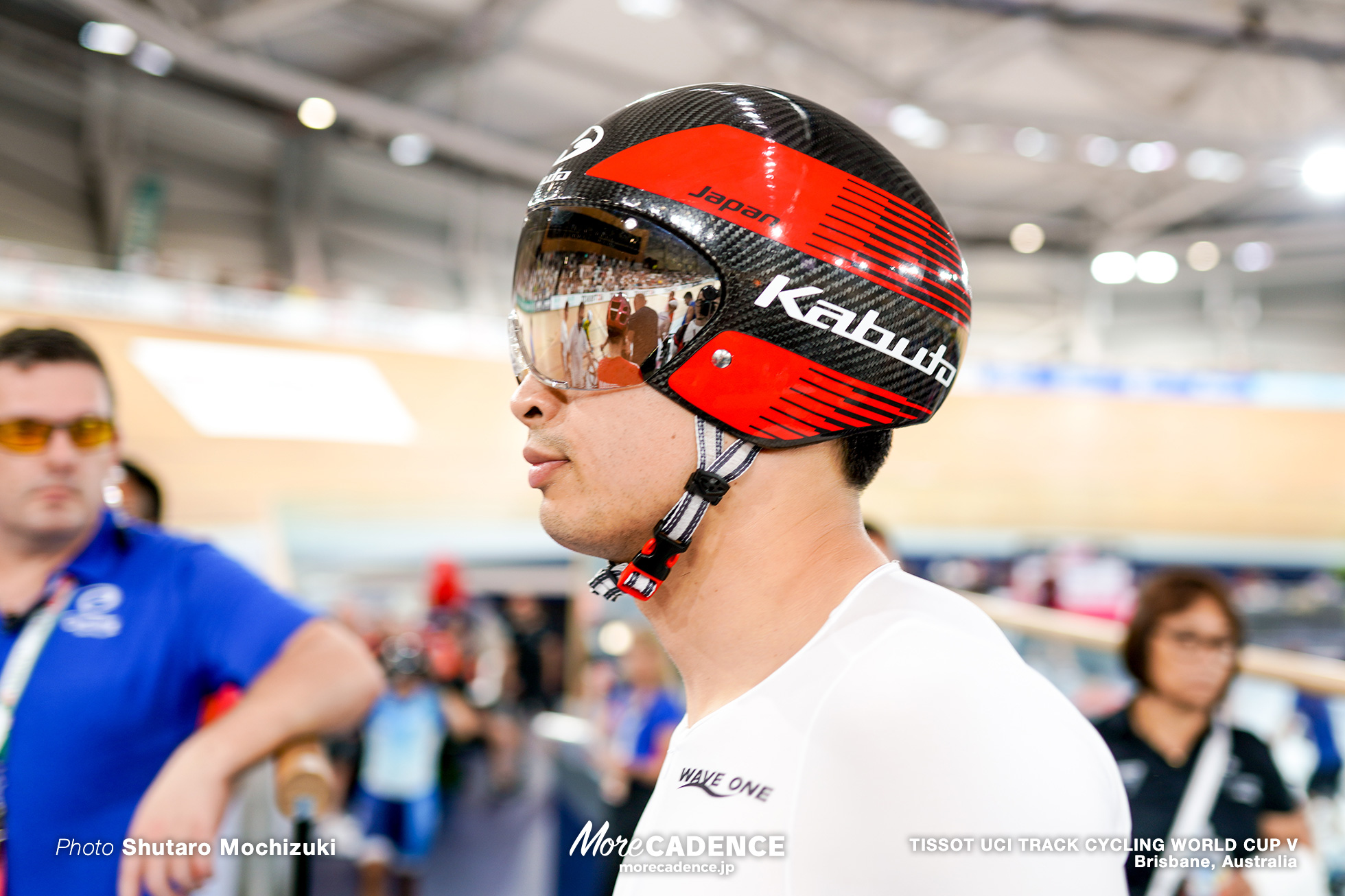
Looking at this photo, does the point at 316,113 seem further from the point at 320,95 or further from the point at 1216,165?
the point at 1216,165

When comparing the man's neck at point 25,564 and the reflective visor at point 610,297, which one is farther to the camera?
the man's neck at point 25,564

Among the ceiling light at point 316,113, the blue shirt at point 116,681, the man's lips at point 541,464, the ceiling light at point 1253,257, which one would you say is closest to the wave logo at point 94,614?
the blue shirt at point 116,681

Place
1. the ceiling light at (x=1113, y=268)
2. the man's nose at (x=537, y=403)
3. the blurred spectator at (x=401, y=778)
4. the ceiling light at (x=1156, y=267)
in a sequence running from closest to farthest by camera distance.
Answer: the man's nose at (x=537, y=403)
the blurred spectator at (x=401, y=778)
the ceiling light at (x=1156, y=267)
the ceiling light at (x=1113, y=268)

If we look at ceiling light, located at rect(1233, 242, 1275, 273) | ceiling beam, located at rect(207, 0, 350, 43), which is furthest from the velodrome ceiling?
ceiling light, located at rect(1233, 242, 1275, 273)

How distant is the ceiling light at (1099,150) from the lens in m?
15.9

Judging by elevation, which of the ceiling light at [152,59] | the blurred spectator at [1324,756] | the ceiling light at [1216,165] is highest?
the ceiling light at [152,59]

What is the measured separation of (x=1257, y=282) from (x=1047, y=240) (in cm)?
537

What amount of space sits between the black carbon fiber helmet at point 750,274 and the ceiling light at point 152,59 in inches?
625

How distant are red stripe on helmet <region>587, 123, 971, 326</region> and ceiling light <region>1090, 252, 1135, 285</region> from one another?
2480 centimetres

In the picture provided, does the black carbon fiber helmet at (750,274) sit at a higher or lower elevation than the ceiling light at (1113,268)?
lower

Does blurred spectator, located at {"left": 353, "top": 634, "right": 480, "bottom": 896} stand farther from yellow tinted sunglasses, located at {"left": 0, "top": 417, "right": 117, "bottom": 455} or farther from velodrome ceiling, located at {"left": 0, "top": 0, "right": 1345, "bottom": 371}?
velodrome ceiling, located at {"left": 0, "top": 0, "right": 1345, "bottom": 371}

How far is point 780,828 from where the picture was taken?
819mm

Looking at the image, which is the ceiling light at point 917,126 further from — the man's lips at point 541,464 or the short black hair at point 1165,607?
the man's lips at point 541,464

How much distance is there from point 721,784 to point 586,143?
77 cm
